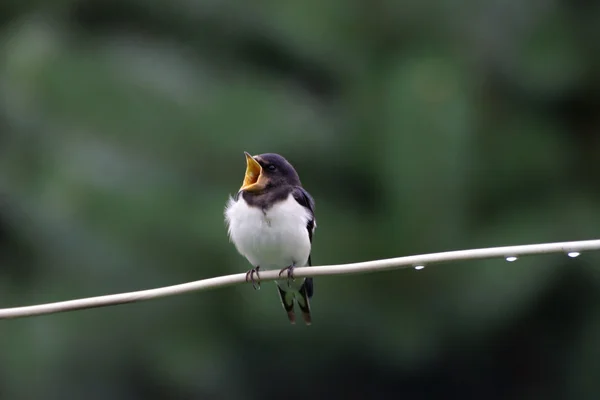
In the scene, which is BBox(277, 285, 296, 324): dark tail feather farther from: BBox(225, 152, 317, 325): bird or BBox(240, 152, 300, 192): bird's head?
BBox(240, 152, 300, 192): bird's head

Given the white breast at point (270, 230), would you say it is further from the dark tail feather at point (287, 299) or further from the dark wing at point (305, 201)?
the dark tail feather at point (287, 299)

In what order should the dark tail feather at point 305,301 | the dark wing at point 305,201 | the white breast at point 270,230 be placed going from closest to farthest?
the white breast at point 270,230, the dark wing at point 305,201, the dark tail feather at point 305,301

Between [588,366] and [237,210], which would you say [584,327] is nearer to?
[588,366]

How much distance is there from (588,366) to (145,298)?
11.5ft

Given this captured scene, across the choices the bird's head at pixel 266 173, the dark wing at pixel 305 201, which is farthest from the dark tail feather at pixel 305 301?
the bird's head at pixel 266 173

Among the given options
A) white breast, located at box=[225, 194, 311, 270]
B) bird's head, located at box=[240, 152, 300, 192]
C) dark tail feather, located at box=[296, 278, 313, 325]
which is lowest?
dark tail feather, located at box=[296, 278, 313, 325]

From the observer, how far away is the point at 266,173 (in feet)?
9.77

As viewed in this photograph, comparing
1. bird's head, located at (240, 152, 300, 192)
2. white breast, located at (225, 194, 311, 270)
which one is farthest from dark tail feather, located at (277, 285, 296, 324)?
bird's head, located at (240, 152, 300, 192)

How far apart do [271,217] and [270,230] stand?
35 millimetres

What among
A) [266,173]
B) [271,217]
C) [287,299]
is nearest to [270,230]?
[271,217]

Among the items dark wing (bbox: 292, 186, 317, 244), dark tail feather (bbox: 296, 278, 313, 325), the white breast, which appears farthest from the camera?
dark tail feather (bbox: 296, 278, 313, 325)

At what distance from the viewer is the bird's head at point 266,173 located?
2938 mm

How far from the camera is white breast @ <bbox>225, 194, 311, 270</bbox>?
2.89 meters

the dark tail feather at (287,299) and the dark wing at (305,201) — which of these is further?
the dark tail feather at (287,299)
